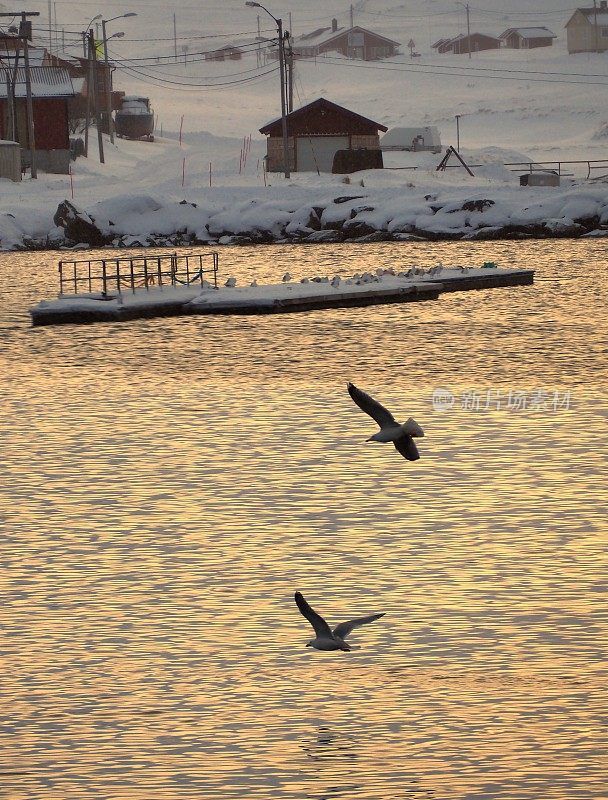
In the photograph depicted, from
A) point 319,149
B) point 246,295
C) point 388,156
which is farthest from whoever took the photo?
point 388,156

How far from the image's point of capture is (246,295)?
44.2 metres

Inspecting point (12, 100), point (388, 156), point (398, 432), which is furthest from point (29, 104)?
point (398, 432)

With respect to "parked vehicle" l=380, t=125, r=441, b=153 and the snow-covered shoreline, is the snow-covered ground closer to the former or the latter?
the snow-covered shoreline

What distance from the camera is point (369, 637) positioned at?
1274 centimetres

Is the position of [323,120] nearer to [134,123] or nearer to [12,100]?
[12,100]

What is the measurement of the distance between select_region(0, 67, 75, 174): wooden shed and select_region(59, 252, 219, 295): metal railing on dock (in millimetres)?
32803

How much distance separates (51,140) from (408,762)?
91.2 m

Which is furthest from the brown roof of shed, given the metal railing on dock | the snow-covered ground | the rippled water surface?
the rippled water surface

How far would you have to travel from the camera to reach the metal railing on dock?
48.1 meters

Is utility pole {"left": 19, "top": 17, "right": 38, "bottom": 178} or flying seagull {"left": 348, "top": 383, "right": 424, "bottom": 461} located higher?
utility pole {"left": 19, "top": 17, "right": 38, "bottom": 178}

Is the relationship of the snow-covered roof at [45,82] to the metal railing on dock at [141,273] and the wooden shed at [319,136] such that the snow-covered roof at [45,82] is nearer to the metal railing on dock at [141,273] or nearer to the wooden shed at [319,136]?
the wooden shed at [319,136]

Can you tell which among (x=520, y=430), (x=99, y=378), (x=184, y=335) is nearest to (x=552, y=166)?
(x=184, y=335)

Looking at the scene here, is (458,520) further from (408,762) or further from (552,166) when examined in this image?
(552,166)

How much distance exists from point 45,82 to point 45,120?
141 inches
